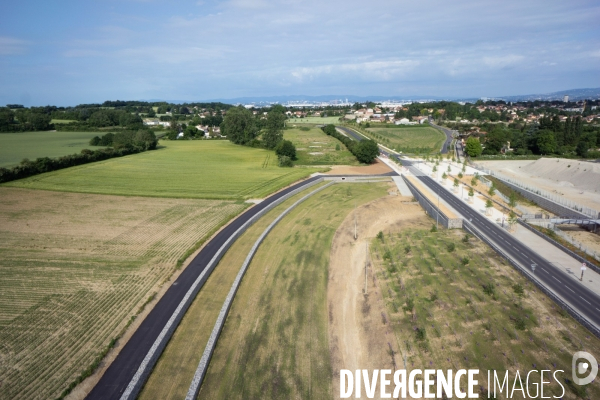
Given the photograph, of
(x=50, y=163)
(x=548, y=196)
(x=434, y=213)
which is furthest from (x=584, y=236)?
(x=50, y=163)

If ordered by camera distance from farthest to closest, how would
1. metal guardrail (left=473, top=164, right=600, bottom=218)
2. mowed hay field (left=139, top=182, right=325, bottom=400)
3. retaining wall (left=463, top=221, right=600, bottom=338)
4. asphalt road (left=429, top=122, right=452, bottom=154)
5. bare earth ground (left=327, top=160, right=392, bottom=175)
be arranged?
asphalt road (left=429, top=122, right=452, bottom=154) < bare earth ground (left=327, top=160, right=392, bottom=175) < metal guardrail (left=473, top=164, right=600, bottom=218) < retaining wall (left=463, top=221, right=600, bottom=338) < mowed hay field (left=139, top=182, right=325, bottom=400)

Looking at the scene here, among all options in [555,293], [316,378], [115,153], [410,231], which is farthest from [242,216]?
[115,153]

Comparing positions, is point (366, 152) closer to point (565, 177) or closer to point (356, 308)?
point (565, 177)

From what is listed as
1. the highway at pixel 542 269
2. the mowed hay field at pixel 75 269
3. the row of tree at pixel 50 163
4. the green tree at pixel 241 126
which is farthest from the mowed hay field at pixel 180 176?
the highway at pixel 542 269

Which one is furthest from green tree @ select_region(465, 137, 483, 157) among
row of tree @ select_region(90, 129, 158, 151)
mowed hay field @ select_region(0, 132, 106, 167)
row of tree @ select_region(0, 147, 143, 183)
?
mowed hay field @ select_region(0, 132, 106, 167)

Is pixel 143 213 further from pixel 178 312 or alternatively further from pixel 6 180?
pixel 6 180

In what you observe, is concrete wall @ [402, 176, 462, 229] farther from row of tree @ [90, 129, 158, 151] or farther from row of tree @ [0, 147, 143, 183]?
row of tree @ [90, 129, 158, 151]

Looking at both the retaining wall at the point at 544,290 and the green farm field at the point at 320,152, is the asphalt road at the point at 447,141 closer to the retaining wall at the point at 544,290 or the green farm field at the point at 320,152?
the green farm field at the point at 320,152
